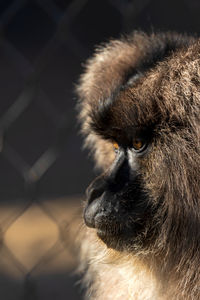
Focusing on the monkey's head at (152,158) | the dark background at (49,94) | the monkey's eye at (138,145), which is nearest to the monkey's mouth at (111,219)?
the monkey's head at (152,158)

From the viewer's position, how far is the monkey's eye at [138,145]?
1.55 meters

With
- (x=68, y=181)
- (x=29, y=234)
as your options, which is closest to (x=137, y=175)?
(x=29, y=234)

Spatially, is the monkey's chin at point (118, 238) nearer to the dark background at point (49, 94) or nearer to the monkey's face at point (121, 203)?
the monkey's face at point (121, 203)

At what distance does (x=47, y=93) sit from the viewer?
4.42 meters

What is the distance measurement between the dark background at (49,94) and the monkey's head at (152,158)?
107 centimetres

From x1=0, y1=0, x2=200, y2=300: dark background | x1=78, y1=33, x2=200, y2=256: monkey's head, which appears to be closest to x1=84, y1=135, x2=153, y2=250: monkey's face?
x1=78, y1=33, x2=200, y2=256: monkey's head

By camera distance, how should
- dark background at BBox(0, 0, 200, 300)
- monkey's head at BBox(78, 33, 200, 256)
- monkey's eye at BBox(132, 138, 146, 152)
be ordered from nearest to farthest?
1. monkey's head at BBox(78, 33, 200, 256)
2. monkey's eye at BBox(132, 138, 146, 152)
3. dark background at BBox(0, 0, 200, 300)

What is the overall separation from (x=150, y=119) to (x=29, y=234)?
84.2 inches

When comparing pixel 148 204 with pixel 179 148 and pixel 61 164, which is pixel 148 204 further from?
pixel 61 164

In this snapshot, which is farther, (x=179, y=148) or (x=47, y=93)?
(x=47, y=93)

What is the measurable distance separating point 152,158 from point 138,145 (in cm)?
6

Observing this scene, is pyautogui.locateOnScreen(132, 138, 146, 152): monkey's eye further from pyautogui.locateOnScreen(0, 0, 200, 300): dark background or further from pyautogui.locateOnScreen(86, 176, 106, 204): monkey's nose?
pyautogui.locateOnScreen(0, 0, 200, 300): dark background

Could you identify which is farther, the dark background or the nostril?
the dark background

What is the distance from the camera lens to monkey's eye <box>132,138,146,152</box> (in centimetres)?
155
